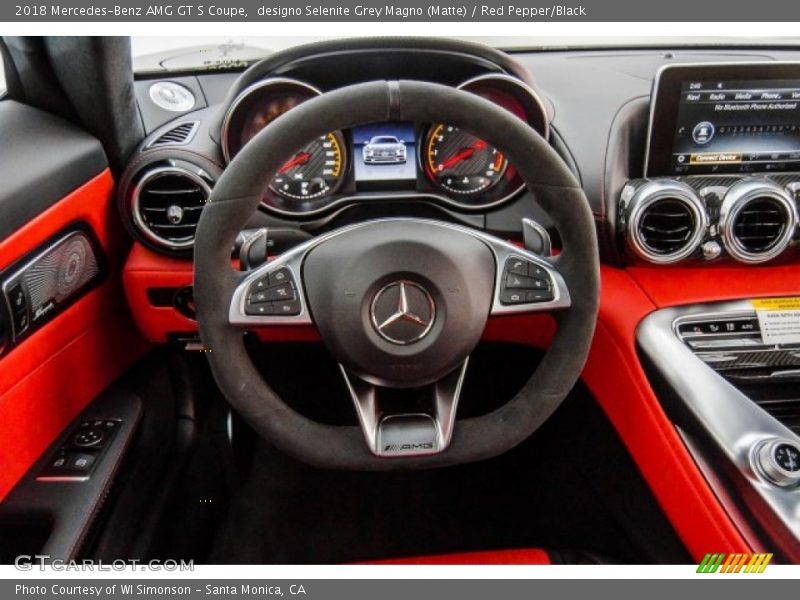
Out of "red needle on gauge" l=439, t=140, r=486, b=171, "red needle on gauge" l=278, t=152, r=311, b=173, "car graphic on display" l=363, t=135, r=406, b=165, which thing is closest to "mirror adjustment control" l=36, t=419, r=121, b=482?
"red needle on gauge" l=278, t=152, r=311, b=173

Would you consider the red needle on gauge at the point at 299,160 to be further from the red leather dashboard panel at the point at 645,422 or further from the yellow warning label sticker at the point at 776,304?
the yellow warning label sticker at the point at 776,304

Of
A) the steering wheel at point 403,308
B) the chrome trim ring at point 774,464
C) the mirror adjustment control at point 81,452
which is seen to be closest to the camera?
the steering wheel at point 403,308

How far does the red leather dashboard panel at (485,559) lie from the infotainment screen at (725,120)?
0.81 metres

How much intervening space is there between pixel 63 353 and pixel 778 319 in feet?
4.89

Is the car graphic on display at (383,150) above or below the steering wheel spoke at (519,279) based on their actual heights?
above

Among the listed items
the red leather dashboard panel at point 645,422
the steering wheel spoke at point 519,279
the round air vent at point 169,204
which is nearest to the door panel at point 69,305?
the round air vent at point 169,204

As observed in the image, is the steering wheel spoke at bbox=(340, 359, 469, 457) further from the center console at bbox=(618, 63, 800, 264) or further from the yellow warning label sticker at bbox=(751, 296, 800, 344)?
the yellow warning label sticker at bbox=(751, 296, 800, 344)

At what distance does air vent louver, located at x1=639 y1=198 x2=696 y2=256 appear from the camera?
1.43m

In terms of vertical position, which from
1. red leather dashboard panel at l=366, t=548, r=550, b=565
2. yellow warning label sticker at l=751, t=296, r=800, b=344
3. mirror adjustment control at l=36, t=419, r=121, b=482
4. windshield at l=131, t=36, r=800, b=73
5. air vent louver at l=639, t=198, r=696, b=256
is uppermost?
windshield at l=131, t=36, r=800, b=73

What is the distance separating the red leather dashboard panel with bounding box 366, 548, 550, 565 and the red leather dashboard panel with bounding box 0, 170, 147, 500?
702 millimetres

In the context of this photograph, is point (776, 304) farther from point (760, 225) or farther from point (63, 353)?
point (63, 353)

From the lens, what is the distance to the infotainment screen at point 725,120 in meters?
1.40

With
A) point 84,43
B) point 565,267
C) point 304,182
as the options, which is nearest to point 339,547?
point 304,182

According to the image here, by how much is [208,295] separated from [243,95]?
50 cm
